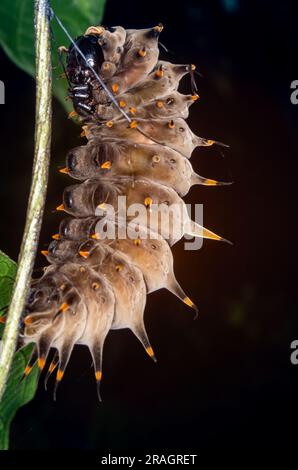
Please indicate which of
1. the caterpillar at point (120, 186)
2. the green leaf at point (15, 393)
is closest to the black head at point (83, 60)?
the caterpillar at point (120, 186)

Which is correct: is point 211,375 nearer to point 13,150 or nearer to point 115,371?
point 115,371

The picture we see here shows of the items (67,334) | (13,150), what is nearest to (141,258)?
(67,334)

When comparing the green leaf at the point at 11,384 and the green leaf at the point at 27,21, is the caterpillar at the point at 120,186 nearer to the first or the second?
the green leaf at the point at 11,384

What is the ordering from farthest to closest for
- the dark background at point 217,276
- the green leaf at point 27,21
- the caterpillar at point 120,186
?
the dark background at point 217,276
the green leaf at point 27,21
the caterpillar at point 120,186

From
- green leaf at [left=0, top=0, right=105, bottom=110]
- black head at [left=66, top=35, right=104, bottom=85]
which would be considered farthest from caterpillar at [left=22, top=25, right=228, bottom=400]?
green leaf at [left=0, top=0, right=105, bottom=110]

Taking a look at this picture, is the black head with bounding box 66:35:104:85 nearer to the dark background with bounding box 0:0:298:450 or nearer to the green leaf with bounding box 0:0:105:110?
the green leaf with bounding box 0:0:105:110

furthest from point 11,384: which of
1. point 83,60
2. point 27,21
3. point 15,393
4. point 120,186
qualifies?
point 27,21
